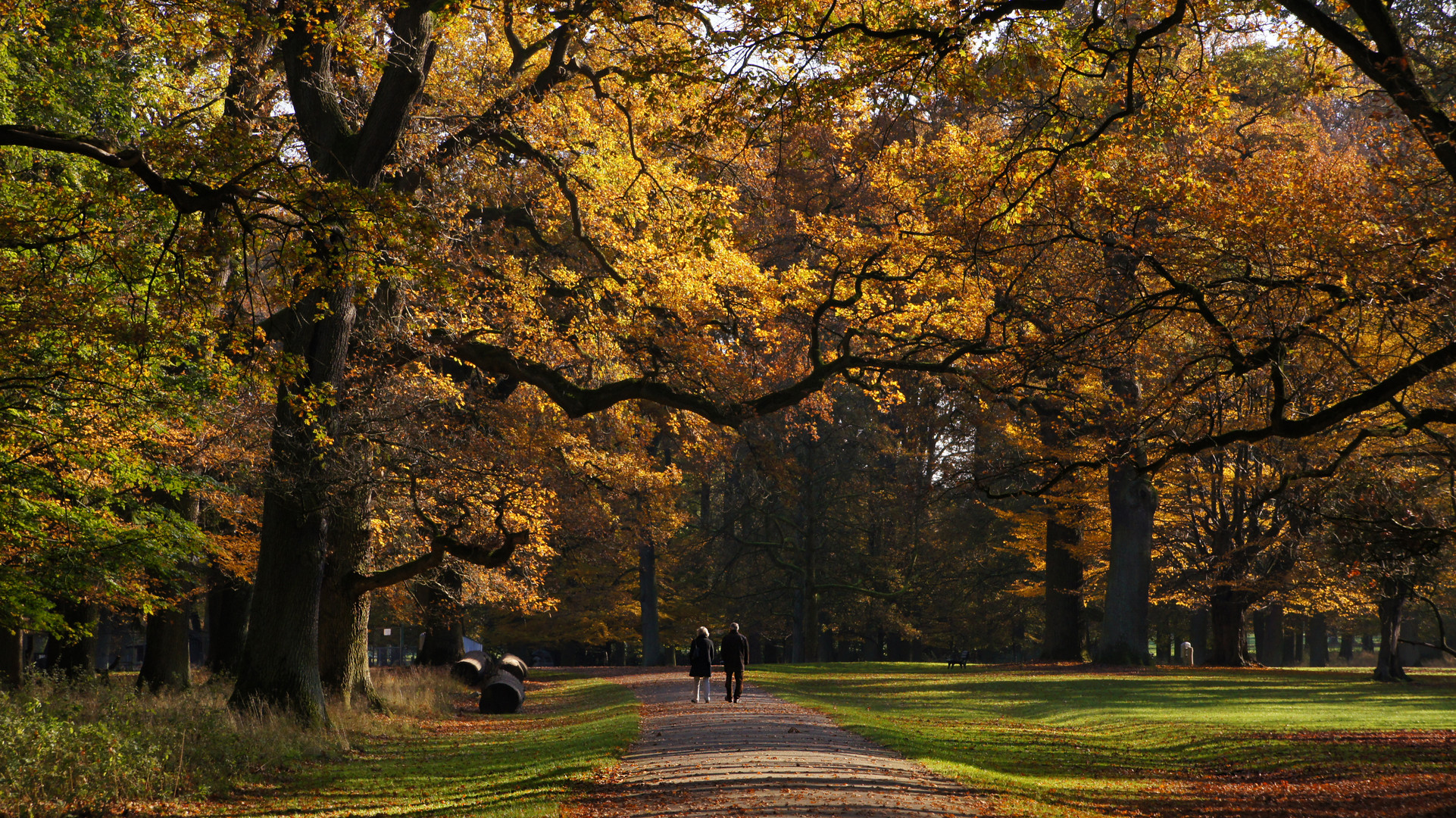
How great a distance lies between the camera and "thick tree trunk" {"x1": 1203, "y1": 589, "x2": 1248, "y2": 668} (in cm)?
3444

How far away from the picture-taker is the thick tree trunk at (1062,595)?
117 feet

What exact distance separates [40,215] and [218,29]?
3.42 m

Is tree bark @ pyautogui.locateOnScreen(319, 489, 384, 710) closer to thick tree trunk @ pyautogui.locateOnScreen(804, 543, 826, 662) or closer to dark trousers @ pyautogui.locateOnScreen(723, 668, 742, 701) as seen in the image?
dark trousers @ pyautogui.locateOnScreen(723, 668, 742, 701)

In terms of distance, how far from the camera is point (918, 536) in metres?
48.6

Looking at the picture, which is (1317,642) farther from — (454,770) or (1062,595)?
(454,770)

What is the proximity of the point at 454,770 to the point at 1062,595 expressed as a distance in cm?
2779

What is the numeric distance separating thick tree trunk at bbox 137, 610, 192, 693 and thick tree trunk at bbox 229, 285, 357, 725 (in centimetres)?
761

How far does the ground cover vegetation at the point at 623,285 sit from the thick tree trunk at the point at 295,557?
0.19ft

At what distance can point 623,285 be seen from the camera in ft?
66.0

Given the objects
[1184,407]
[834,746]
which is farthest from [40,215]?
[1184,407]

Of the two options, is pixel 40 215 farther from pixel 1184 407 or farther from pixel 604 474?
pixel 604 474

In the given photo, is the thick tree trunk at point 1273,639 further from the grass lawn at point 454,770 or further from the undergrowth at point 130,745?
the undergrowth at point 130,745

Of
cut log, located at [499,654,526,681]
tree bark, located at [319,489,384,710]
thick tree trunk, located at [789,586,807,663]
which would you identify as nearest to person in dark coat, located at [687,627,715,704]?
tree bark, located at [319,489,384,710]

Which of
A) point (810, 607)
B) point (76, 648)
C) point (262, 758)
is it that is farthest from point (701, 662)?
point (810, 607)
